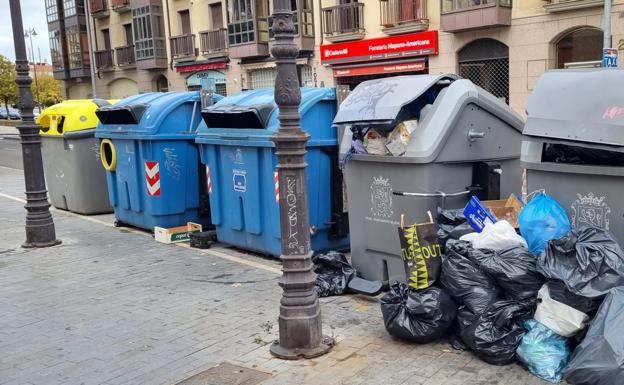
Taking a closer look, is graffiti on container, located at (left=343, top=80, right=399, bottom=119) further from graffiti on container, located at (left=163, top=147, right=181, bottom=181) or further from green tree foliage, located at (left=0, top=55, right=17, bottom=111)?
green tree foliage, located at (left=0, top=55, right=17, bottom=111)

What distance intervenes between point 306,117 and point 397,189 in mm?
1553

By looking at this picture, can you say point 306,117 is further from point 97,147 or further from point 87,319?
point 97,147

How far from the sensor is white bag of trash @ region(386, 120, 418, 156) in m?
4.73

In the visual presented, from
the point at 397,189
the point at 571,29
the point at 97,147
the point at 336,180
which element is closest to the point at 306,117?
the point at 336,180

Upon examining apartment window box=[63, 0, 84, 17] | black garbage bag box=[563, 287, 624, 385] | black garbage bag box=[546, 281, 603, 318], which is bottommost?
black garbage bag box=[563, 287, 624, 385]

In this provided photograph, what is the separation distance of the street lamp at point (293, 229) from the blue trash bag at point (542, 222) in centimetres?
143

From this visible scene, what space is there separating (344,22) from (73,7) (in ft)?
72.8

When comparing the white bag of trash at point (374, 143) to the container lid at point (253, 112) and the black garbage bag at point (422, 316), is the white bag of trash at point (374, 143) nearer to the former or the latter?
the container lid at point (253, 112)

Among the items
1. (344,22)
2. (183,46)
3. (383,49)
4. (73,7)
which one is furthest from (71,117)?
(73,7)

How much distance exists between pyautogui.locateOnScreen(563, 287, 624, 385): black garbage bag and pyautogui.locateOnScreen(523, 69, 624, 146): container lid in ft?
A: 3.30

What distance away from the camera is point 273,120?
604 centimetres

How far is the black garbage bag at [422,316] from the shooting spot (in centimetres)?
389

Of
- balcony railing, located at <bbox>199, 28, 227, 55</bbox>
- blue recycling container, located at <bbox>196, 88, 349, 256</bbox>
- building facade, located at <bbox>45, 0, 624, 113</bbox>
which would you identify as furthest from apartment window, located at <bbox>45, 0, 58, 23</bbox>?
blue recycling container, located at <bbox>196, 88, 349, 256</bbox>

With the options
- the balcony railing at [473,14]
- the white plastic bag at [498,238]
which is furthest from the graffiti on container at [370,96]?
the balcony railing at [473,14]
